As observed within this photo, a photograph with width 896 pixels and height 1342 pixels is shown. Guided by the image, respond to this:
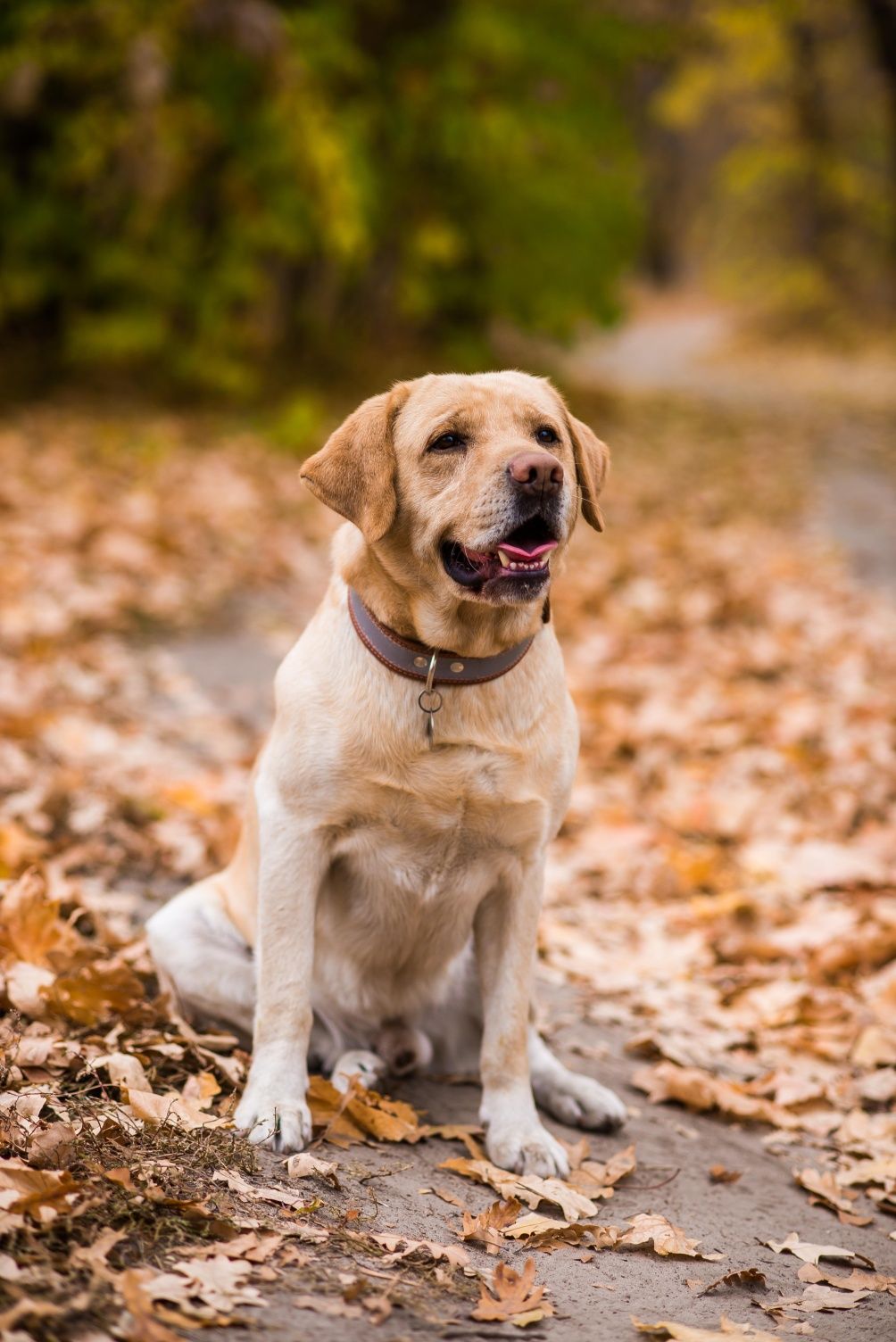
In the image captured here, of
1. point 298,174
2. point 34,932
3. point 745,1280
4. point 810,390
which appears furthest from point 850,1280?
point 810,390

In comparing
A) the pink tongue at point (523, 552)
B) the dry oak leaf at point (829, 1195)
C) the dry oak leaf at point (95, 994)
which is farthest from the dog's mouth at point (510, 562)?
the dry oak leaf at point (829, 1195)

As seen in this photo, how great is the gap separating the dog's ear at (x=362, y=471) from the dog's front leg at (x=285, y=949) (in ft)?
2.28

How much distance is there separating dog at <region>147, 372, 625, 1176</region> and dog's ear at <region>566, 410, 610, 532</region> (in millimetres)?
11

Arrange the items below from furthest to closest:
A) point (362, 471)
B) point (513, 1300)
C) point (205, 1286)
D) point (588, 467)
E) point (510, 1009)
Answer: point (588, 467) → point (510, 1009) → point (362, 471) → point (513, 1300) → point (205, 1286)

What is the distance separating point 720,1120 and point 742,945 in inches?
43.8

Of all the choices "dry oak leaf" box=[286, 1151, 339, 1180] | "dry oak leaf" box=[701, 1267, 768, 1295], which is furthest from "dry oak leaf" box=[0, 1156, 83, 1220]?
"dry oak leaf" box=[701, 1267, 768, 1295]

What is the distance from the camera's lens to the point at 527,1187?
302 centimetres

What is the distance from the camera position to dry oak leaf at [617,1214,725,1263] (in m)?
2.87

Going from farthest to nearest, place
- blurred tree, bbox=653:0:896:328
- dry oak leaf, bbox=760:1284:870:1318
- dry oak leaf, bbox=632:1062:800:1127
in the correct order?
blurred tree, bbox=653:0:896:328
dry oak leaf, bbox=632:1062:800:1127
dry oak leaf, bbox=760:1284:870:1318

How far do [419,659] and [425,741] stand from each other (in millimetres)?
193

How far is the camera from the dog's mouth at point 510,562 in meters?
3.01

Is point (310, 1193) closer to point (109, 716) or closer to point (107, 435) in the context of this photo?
point (109, 716)

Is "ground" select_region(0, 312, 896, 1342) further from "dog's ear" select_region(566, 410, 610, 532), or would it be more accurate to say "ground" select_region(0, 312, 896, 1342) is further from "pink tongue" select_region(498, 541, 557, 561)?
"dog's ear" select_region(566, 410, 610, 532)

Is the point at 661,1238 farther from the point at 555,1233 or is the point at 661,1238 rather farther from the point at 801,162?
the point at 801,162
